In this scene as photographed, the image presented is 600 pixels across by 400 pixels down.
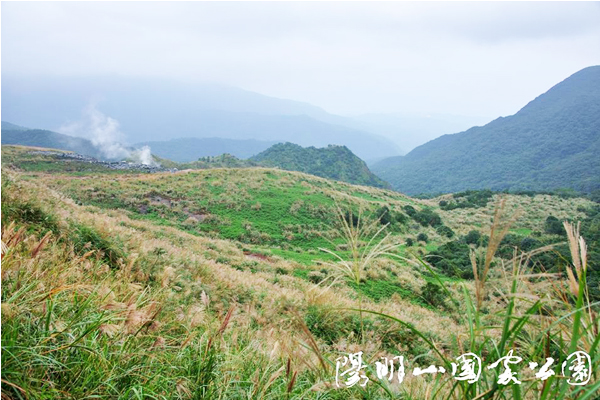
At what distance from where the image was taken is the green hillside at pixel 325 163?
4200 inches

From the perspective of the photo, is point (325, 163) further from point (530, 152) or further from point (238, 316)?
point (238, 316)

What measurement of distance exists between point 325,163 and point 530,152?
106m

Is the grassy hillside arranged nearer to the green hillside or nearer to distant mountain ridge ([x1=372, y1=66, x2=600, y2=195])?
the green hillside

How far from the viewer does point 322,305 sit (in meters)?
6.04

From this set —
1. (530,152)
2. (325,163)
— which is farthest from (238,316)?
(530,152)

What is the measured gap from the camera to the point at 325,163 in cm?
11212

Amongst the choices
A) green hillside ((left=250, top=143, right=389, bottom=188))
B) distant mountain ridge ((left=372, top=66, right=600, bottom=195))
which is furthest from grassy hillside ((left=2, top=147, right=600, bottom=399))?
distant mountain ridge ((left=372, top=66, right=600, bottom=195))

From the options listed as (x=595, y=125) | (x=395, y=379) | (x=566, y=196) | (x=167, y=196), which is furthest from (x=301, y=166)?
(x=595, y=125)

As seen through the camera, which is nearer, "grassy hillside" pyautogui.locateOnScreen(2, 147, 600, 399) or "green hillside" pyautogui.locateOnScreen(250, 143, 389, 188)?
"grassy hillside" pyautogui.locateOnScreen(2, 147, 600, 399)

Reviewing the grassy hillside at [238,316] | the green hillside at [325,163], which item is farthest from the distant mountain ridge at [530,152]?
the grassy hillside at [238,316]

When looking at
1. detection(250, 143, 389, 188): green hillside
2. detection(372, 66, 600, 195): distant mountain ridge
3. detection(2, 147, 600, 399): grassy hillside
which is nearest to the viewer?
detection(2, 147, 600, 399): grassy hillside

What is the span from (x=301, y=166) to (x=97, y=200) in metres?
88.7

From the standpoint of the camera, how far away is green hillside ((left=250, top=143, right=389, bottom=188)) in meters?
107

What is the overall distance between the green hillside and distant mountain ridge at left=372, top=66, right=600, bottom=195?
155ft
